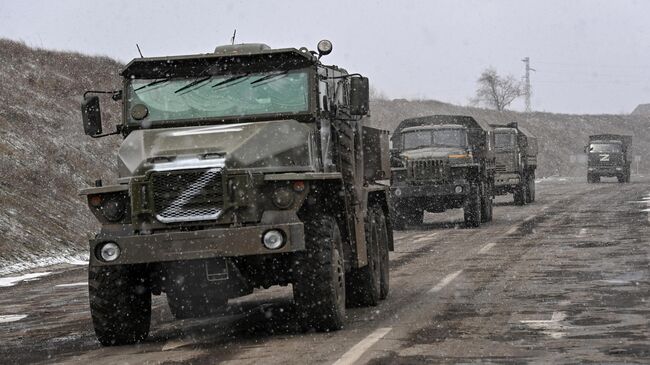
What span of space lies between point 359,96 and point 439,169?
1557 centimetres

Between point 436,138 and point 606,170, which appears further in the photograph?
point 606,170

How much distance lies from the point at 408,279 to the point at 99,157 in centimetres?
2061

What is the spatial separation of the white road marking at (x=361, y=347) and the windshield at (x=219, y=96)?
219 cm

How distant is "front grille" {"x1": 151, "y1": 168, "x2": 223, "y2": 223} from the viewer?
9219 mm

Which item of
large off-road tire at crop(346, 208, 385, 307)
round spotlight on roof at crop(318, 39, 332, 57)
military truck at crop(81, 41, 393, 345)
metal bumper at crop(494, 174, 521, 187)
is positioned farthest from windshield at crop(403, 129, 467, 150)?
round spotlight on roof at crop(318, 39, 332, 57)

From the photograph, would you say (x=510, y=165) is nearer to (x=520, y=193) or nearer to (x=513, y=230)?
(x=520, y=193)

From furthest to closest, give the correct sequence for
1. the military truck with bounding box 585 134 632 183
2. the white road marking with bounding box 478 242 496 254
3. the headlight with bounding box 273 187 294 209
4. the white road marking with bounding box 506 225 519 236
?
the military truck with bounding box 585 134 632 183
the white road marking with bounding box 506 225 519 236
the white road marking with bounding box 478 242 496 254
the headlight with bounding box 273 187 294 209

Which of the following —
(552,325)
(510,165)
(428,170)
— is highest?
(510,165)

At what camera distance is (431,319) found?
1057cm

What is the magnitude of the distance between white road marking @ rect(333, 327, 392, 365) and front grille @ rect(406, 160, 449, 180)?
1617cm

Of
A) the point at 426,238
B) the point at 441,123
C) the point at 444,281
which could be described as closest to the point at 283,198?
the point at 444,281

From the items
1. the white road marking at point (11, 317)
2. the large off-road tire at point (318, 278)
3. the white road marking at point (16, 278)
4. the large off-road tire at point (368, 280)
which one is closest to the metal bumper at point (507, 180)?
the white road marking at point (16, 278)

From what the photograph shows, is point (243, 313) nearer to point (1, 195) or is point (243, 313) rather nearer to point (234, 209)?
point (234, 209)

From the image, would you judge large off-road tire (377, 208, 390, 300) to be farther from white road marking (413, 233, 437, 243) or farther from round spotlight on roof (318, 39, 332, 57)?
white road marking (413, 233, 437, 243)
